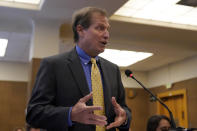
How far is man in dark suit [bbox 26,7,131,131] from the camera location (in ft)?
4.21

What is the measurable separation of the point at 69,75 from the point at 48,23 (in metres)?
3.66

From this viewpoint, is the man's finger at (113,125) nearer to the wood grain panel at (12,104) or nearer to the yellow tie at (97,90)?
the yellow tie at (97,90)

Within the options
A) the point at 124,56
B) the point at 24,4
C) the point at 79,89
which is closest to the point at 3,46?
the point at 24,4

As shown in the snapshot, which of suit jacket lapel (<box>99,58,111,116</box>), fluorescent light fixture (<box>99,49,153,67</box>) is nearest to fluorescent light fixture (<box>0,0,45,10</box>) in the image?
fluorescent light fixture (<box>99,49,153,67</box>)

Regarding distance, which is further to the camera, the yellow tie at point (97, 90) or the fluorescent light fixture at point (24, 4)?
the fluorescent light fixture at point (24, 4)

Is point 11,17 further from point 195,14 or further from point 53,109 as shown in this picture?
point 53,109

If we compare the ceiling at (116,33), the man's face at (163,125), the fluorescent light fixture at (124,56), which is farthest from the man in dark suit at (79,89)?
the fluorescent light fixture at (124,56)

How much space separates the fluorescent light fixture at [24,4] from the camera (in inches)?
172

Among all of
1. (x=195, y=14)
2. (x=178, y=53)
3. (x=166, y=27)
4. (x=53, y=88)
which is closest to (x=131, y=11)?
(x=166, y=27)

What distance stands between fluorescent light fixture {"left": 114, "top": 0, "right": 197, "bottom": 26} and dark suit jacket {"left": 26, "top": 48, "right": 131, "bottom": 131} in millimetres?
3338

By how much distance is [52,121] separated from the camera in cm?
131

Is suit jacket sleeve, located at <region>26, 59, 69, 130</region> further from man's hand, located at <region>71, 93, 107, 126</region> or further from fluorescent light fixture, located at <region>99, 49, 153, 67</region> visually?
fluorescent light fixture, located at <region>99, 49, 153, 67</region>

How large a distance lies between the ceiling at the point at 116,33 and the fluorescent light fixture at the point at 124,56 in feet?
0.96

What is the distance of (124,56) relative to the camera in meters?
7.50
